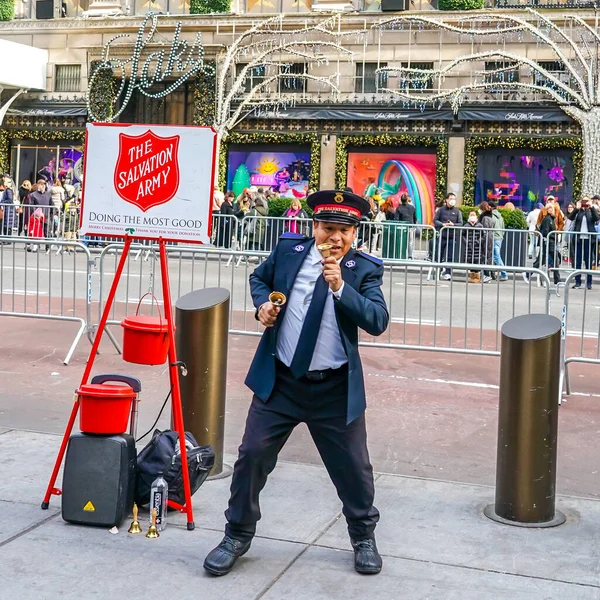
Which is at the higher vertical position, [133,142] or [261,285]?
[133,142]

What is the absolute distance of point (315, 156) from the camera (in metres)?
31.8

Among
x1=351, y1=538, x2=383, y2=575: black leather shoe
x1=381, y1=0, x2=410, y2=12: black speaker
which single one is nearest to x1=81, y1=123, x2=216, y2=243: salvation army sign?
x1=351, y1=538, x2=383, y2=575: black leather shoe

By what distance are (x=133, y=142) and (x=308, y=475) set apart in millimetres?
2281

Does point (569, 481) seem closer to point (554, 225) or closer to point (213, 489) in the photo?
point (213, 489)

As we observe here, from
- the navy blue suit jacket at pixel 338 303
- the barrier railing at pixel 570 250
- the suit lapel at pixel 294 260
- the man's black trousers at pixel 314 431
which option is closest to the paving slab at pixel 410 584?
the man's black trousers at pixel 314 431

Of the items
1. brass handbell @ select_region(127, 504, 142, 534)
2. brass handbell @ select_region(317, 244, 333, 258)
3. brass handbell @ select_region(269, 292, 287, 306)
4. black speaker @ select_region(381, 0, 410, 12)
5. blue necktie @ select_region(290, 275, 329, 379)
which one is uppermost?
black speaker @ select_region(381, 0, 410, 12)

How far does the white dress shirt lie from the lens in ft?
15.3

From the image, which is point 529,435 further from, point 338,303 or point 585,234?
point 585,234

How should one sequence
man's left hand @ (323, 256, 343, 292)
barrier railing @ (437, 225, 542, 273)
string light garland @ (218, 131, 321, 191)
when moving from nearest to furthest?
man's left hand @ (323, 256, 343, 292) → barrier railing @ (437, 225, 542, 273) → string light garland @ (218, 131, 321, 191)

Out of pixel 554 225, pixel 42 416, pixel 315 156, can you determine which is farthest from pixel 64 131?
pixel 42 416

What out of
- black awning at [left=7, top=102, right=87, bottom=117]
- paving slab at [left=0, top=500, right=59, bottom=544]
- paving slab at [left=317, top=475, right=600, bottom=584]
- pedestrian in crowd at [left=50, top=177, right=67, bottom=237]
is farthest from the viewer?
black awning at [left=7, top=102, right=87, bottom=117]

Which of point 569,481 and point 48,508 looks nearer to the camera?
point 48,508

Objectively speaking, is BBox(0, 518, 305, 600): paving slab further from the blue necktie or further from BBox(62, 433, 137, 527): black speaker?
the blue necktie

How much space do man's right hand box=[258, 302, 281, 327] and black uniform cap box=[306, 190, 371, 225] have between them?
45 cm
